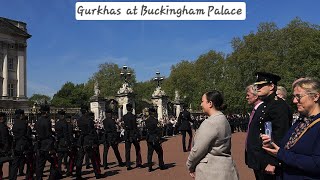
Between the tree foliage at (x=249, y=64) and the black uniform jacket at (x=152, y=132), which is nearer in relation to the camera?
the black uniform jacket at (x=152, y=132)

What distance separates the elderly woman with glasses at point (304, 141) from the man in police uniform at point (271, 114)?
0.89 meters

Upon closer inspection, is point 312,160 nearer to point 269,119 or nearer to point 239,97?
point 269,119

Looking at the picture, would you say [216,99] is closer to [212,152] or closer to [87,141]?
[212,152]

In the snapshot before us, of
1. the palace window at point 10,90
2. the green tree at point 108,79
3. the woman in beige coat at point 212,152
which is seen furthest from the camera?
the green tree at point 108,79

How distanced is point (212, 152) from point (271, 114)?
93cm

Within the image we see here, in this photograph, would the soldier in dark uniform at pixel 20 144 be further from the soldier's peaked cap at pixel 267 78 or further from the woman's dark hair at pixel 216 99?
the soldier's peaked cap at pixel 267 78

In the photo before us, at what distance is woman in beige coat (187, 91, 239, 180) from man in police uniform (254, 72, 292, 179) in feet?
1.42

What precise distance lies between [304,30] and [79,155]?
159 feet

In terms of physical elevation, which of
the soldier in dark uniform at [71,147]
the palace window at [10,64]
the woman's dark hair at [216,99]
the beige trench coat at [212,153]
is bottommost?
the soldier in dark uniform at [71,147]

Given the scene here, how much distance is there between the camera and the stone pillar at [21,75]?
57.3 m

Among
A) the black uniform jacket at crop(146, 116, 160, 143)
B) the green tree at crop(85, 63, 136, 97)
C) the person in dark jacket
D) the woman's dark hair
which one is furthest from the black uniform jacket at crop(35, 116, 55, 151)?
the green tree at crop(85, 63, 136, 97)

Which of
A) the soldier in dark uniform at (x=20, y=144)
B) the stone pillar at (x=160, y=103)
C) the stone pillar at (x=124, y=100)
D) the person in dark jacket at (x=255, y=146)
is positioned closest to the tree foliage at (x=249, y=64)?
the stone pillar at (x=160, y=103)

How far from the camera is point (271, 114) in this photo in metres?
5.12

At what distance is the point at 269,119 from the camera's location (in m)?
5.14
